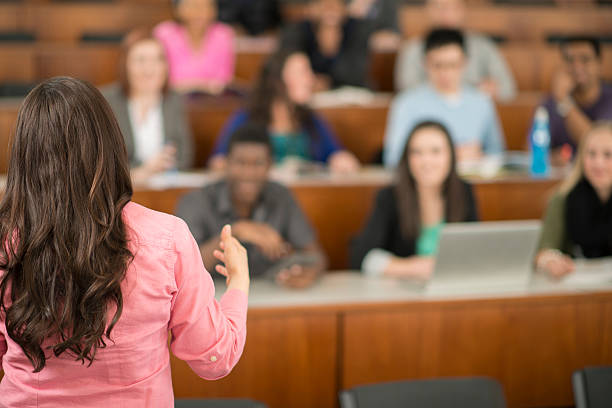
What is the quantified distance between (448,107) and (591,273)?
4.67 feet

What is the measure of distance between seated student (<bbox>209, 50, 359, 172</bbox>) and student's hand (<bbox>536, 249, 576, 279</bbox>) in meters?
1.20

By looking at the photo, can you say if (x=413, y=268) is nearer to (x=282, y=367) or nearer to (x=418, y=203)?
(x=418, y=203)

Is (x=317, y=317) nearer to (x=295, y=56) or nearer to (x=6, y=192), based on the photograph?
(x=6, y=192)

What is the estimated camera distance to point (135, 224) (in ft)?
3.49

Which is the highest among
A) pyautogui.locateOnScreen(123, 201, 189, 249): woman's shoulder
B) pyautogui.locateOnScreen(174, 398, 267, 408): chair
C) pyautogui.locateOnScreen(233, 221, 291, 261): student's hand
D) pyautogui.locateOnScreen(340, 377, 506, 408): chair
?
pyautogui.locateOnScreen(123, 201, 189, 249): woman's shoulder

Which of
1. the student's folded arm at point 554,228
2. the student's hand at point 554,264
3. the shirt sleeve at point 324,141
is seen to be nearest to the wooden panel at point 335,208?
the shirt sleeve at point 324,141

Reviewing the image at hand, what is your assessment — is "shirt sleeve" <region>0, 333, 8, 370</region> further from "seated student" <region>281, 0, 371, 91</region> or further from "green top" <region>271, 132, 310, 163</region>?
"seated student" <region>281, 0, 371, 91</region>

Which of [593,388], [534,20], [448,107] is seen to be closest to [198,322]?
[593,388]

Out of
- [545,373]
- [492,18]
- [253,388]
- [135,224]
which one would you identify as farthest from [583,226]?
[492,18]

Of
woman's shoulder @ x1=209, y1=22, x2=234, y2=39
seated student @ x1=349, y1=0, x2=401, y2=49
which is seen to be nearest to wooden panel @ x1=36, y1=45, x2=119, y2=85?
woman's shoulder @ x1=209, y1=22, x2=234, y2=39

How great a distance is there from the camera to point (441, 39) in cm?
343

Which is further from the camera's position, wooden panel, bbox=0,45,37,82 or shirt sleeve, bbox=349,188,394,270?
wooden panel, bbox=0,45,37,82

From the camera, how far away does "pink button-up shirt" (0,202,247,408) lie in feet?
3.49

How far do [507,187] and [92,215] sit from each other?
2.54m
